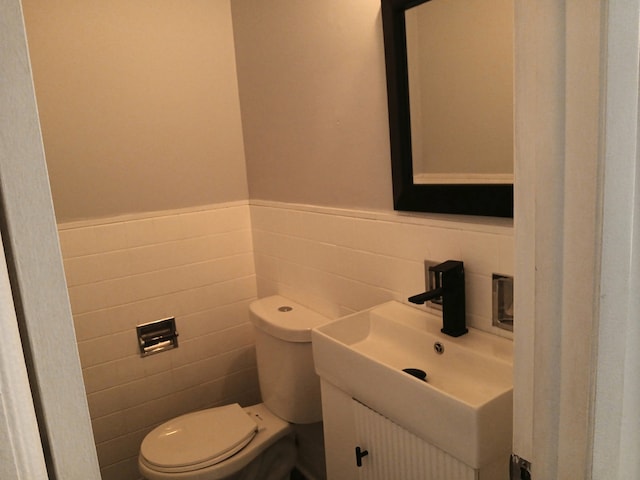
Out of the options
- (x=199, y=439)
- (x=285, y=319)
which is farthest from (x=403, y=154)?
(x=199, y=439)

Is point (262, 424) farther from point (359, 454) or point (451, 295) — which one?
point (451, 295)

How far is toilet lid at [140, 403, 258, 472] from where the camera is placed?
1.73 m

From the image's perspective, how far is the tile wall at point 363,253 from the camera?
53.1 inches

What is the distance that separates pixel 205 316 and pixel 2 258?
1.93m

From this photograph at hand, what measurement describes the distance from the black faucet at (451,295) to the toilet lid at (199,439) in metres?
0.93

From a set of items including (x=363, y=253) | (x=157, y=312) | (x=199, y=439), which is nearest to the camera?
(x=363, y=253)

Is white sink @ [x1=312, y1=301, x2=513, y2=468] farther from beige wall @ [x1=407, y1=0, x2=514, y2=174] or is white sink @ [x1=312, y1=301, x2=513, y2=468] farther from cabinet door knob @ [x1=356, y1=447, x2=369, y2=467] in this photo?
beige wall @ [x1=407, y1=0, x2=514, y2=174]

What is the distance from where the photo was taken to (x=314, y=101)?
183 centimetres

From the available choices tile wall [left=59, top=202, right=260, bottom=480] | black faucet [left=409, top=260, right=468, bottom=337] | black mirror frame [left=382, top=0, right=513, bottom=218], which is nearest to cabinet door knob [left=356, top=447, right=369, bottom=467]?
black faucet [left=409, top=260, right=468, bottom=337]

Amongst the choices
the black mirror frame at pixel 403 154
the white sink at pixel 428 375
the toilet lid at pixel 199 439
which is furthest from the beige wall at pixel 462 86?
the toilet lid at pixel 199 439

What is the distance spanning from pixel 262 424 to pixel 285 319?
1.44ft

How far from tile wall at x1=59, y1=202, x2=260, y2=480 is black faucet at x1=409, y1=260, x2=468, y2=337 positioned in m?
1.19

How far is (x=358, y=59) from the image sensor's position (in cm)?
160

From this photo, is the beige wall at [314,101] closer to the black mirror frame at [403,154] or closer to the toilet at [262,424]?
the black mirror frame at [403,154]
